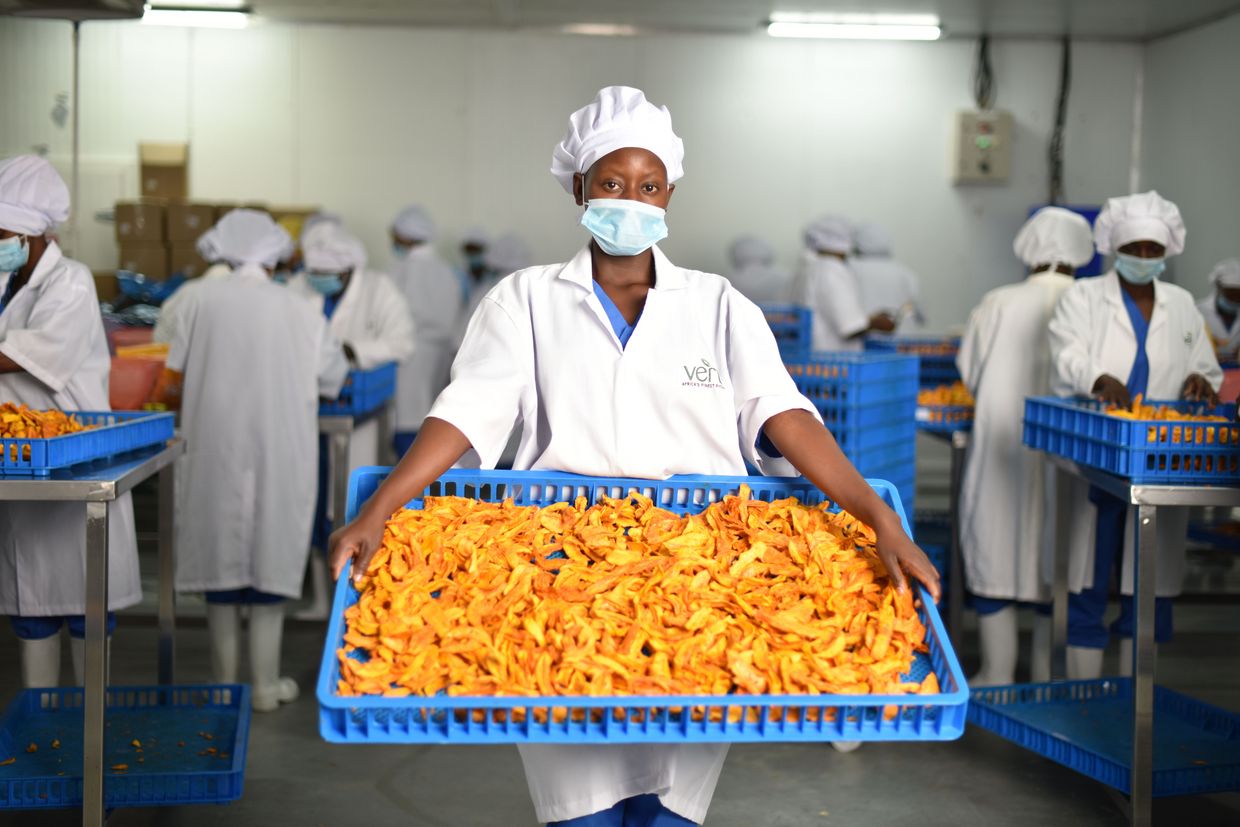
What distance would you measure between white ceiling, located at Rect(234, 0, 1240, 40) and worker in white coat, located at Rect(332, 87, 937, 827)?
257 inches

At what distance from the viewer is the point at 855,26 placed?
29.4 feet

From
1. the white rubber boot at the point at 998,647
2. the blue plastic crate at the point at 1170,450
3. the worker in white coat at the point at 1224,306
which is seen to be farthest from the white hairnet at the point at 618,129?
the worker in white coat at the point at 1224,306

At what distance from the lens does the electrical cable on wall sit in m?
9.43

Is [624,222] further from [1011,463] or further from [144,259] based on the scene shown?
[144,259]

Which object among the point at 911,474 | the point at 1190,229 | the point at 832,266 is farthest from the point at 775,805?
the point at 1190,229

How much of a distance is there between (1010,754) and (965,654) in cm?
99

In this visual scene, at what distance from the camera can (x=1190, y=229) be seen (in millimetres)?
8641

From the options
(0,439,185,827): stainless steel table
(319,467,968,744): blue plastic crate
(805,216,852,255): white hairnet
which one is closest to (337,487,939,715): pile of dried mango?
(319,467,968,744): blue plastic crate

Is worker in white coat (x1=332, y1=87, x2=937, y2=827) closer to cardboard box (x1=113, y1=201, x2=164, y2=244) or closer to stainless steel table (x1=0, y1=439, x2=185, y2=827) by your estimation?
stainless steel table (x1=0, y1=439, x2=185, y2=827)

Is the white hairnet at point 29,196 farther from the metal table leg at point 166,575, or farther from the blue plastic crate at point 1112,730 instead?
the blue plastic crate at point 1112,730

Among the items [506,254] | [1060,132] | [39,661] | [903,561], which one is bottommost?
[39,661]

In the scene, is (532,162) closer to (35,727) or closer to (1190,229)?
(1190,229)

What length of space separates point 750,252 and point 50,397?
650 cm

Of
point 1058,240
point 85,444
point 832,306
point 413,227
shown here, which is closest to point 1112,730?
point 1058,240
